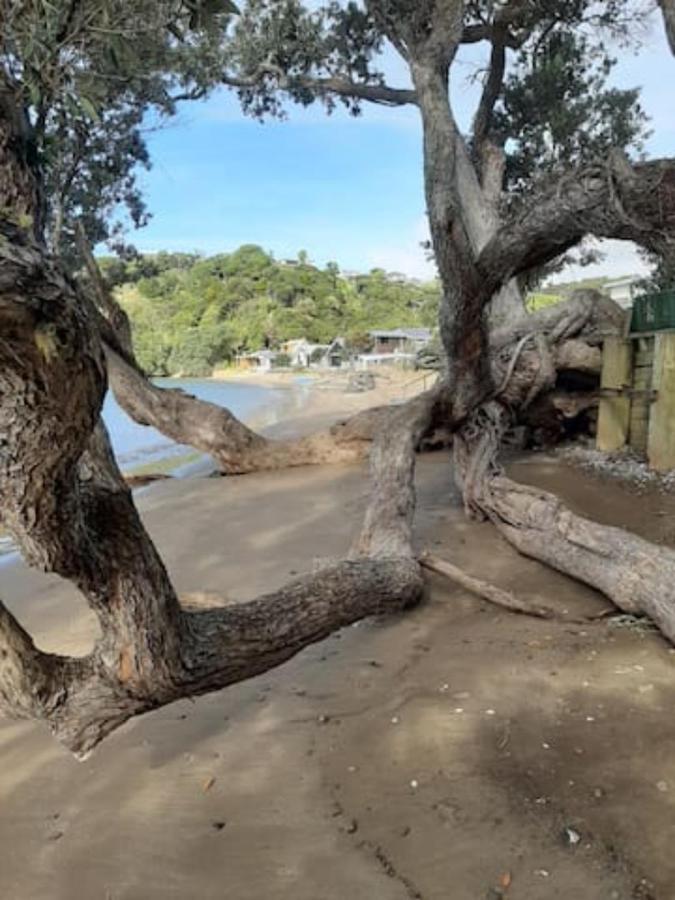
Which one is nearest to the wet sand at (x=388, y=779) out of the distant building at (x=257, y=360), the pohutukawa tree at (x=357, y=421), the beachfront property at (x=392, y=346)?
the pohutukawa tree at (x=357, y=421)

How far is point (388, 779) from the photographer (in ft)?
8.56

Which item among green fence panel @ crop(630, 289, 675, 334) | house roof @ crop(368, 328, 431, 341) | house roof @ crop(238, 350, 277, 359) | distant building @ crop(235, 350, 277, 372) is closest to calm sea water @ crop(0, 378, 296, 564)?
green fence panel @ crop(630, 289, 675, 334)

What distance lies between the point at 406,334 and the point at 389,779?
5170cm

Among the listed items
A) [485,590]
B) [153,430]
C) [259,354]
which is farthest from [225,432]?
[259,354]

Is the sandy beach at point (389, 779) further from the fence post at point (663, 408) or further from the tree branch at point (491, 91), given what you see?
the tree branch at point (491, 91)

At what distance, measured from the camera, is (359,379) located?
31984 mm

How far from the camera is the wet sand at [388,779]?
216cm

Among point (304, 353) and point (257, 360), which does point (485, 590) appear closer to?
point (304, 353)

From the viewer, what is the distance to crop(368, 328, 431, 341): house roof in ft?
168

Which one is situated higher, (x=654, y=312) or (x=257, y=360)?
(x=654, y=312)

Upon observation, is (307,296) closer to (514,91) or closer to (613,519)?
(514,91)

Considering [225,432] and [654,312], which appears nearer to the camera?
[654,312]

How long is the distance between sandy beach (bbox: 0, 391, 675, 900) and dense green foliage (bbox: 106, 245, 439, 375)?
52116mm

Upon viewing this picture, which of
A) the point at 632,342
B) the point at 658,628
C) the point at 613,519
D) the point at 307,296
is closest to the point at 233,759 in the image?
the point at 658,628
